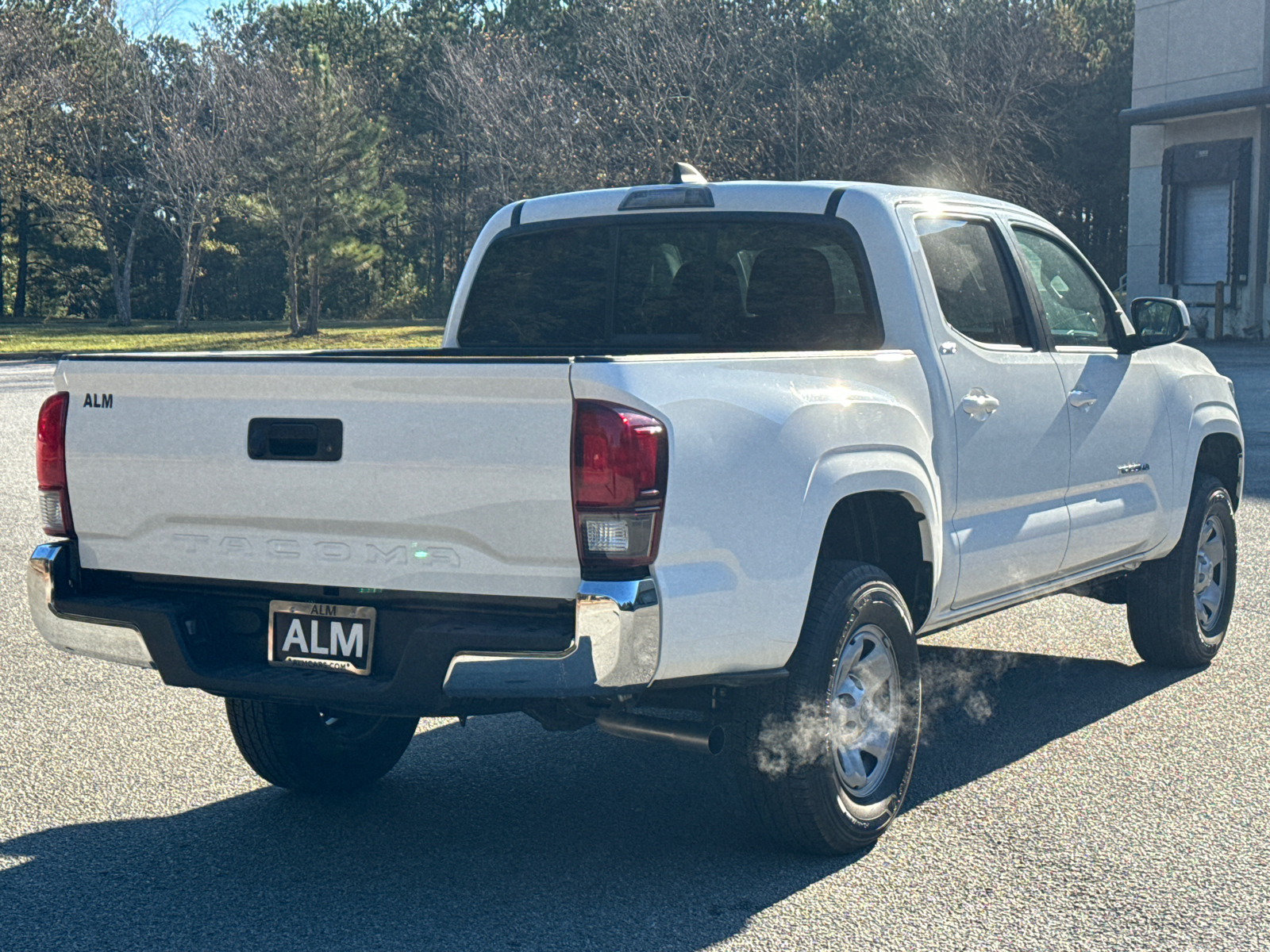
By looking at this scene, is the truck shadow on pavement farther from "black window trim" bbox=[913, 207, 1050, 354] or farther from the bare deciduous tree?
the bare deciduous tree

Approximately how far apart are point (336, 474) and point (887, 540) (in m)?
1.92

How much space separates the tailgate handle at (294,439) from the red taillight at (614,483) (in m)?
0.69

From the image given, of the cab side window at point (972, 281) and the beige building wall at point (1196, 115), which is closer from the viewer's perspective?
the cab side window at point (972, 281)

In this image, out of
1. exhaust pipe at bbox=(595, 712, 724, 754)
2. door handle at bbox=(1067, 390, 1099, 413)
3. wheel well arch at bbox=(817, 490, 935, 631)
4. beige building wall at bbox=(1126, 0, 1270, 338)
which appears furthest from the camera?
beige building wall at bbox=(1126, 0, 1270, 338)

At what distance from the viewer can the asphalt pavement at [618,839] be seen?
3.89m

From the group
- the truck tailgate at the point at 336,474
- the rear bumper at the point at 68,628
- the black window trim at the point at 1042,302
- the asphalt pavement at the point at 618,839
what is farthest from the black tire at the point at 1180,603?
the rear bumper at the point at 68,628

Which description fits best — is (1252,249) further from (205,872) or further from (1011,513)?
(205,872)

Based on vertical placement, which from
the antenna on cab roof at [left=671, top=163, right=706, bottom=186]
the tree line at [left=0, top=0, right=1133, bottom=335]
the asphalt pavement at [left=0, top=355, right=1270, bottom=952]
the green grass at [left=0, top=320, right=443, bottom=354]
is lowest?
the green grass at [left=0, top=320, right=443, bottom=354]

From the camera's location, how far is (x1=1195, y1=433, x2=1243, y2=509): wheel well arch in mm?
7074

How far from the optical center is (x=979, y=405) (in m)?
5.12

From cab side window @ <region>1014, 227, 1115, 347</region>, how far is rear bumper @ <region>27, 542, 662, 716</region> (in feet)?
9.60

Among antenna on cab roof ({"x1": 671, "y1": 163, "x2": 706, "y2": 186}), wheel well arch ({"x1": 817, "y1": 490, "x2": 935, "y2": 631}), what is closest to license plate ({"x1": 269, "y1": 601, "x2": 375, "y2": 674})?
wheel well arch ({"x1": 817, "y1": 490, "x2": 935, "y2": 631})

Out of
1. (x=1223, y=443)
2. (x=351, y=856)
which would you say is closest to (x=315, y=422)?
(x=351, y=856)

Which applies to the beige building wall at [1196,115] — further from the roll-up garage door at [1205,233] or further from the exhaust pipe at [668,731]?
the exhaust pipe at [668,731]
